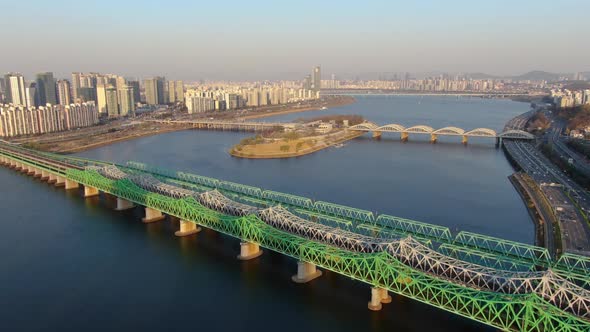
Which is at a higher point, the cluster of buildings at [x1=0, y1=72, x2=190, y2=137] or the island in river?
the cluster of buildings at [x1=0, y1=72, x2=190, y2=137]

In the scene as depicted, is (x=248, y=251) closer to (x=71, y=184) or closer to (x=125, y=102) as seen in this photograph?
(x=71, y=184)

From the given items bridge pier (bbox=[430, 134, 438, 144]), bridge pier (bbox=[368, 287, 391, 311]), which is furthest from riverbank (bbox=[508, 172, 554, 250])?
bridge pier (bbox=[430, 134, 438, 144])

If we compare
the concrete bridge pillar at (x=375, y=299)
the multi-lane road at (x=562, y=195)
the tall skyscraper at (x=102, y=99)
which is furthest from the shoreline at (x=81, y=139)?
the multi-lane road at (x=562, y=195)

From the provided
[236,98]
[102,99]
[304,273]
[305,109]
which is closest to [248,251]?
[304,273]

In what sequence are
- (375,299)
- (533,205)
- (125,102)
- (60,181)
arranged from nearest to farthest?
(375,299)
(533,205)
(60,181)
(125,102)

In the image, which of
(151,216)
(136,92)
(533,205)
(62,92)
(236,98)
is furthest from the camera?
(136,92)

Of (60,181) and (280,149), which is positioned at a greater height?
(280,149)

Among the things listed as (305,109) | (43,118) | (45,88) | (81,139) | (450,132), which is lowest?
(81,139)

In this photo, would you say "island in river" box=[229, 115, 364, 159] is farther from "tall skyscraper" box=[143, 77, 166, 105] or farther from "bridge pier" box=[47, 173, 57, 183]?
"tall skyscraper" box=[143, 77, 166, 105]
